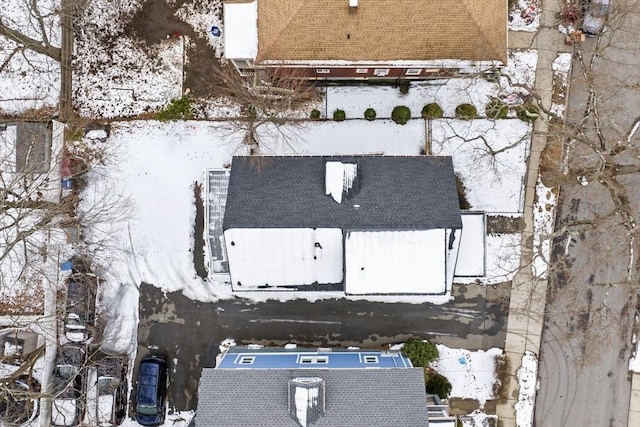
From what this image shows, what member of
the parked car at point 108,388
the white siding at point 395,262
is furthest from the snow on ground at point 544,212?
the parked car at point 108,388

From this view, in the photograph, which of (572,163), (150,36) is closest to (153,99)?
(150,36)

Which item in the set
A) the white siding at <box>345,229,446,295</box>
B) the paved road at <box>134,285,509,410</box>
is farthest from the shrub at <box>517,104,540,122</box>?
the paved road at <box>134,285,509,410</box>

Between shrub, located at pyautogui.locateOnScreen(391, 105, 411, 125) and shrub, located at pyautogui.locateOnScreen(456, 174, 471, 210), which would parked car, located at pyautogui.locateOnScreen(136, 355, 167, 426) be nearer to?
shrub, located at pyautogui.locateOnScreen(391, 105, 411, 125)

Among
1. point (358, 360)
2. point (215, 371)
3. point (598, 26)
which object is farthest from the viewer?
point (598, 26)

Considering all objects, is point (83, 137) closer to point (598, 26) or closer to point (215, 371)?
point (215, 371)

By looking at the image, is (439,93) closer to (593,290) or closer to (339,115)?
(339,115)

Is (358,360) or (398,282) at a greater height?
(398,282)

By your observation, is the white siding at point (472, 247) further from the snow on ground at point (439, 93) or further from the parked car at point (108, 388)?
the parked car at point (108, 388)

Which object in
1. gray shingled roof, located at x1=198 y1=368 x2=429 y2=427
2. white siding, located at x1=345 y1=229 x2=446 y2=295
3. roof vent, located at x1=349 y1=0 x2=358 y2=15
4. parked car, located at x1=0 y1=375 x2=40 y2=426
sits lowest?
parked car, located at x1=0 y1=375 x2=40 y2=426
